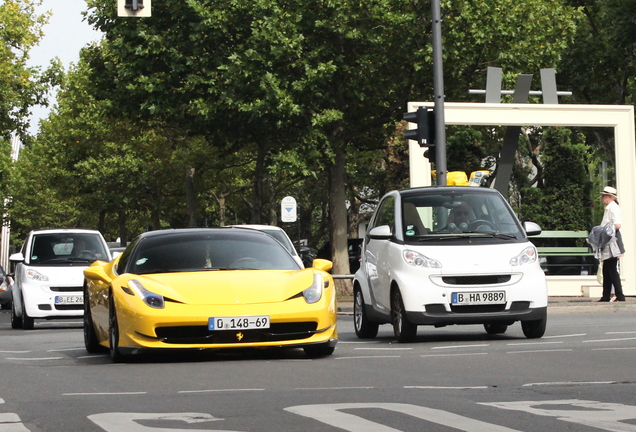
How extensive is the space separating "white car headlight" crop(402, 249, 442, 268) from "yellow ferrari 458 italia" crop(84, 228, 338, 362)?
196cm

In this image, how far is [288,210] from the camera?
40.4 meters

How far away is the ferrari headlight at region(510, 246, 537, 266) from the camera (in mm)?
14938

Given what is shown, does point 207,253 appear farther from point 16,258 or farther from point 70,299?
point 16,258

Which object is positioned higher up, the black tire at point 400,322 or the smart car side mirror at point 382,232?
the smart car side mirror at point 382,232

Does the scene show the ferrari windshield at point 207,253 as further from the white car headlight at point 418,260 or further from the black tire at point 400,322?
the black tire at point 400,322

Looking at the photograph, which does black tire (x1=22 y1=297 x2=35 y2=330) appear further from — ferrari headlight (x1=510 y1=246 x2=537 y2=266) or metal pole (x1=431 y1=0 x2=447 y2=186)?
ferrari headlight (x1=510 y1=246 x2=537 y2=266)

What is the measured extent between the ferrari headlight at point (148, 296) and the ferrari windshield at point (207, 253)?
1.54 feet

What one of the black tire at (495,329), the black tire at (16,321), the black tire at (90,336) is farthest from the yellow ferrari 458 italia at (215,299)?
the black tire at (16,321)

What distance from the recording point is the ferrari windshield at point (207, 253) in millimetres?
12961

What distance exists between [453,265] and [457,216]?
1030mm

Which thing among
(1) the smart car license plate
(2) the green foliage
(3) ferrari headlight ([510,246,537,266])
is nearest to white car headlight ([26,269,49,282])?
(1) the smart car license plate

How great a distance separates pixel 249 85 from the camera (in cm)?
3241

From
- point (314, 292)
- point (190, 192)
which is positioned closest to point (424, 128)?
point (314, 292)

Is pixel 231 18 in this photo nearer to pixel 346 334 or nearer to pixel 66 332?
pixel 66 332
